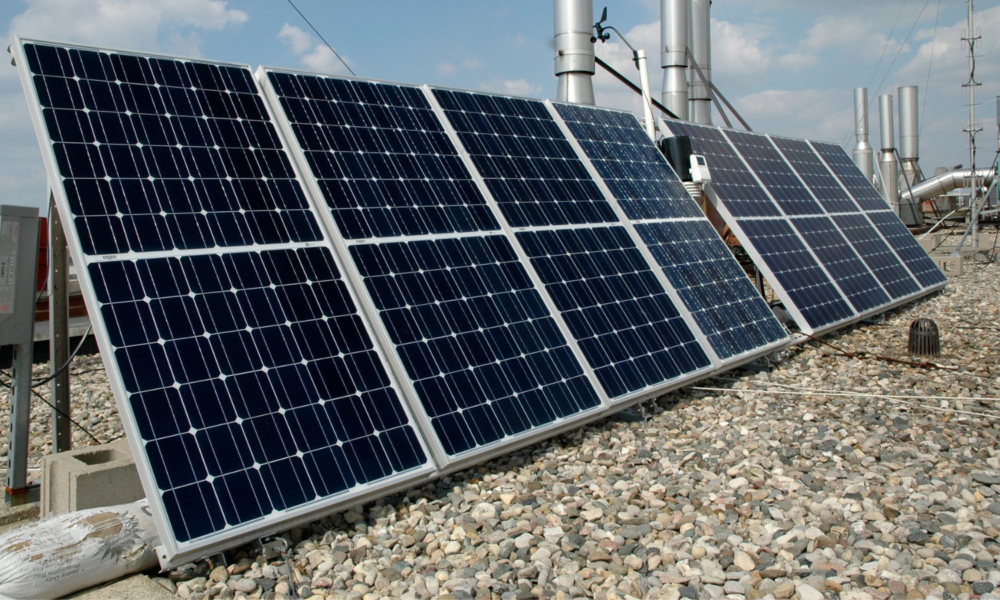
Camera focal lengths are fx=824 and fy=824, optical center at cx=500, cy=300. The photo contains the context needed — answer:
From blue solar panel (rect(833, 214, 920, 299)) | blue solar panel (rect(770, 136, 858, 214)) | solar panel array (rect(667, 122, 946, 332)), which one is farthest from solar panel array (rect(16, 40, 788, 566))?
blue solar panel (rect(770, 136, 858, 214))

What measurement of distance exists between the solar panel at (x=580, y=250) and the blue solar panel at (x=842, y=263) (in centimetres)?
548

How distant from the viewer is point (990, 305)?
15781mm

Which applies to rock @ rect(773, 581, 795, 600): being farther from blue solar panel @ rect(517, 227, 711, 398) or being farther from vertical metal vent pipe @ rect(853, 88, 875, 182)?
vertical metal vent pipe @ rect(853, 88, 875, 182)

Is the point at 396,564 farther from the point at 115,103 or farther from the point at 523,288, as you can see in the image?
the point at 115,103

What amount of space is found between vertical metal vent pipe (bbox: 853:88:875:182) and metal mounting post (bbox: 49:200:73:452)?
101 ft

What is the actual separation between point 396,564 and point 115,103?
4030 millimetres

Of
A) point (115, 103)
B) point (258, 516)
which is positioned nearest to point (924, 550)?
point (258, 516)

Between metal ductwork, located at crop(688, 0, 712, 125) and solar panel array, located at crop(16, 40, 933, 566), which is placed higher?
metal ductwork, located at crop(688, 0, 712, 125)

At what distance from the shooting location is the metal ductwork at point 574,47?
544 inches

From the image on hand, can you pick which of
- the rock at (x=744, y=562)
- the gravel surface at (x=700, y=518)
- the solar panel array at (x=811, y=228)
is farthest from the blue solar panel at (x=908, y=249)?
the rock at (x=744, y=562)

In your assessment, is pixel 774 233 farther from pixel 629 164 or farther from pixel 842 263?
pixel 629 164

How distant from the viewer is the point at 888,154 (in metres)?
37.7

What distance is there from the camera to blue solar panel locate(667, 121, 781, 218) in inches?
512

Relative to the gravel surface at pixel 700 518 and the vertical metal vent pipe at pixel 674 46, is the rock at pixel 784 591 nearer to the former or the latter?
the gravel surface at pixel 700 518
